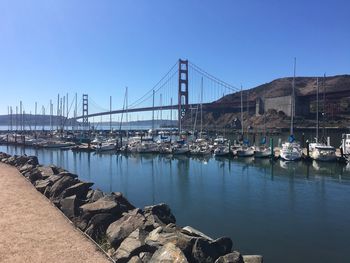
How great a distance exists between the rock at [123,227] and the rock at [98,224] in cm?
34

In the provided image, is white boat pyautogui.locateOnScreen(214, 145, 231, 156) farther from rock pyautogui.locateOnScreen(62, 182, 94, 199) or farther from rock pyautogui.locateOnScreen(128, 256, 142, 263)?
rock pyautogui.locateOnScreen(128, 256, 142, 263)

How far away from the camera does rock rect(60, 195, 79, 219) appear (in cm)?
1354

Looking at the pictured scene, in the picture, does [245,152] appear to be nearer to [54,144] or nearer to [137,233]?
[54,144]

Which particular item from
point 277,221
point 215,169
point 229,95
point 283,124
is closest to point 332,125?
point 283,124

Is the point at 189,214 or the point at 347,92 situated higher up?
the point at 347,92

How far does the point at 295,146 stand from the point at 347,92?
251ft

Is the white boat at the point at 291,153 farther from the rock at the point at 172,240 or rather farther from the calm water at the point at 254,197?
the rock at the point at 172,240

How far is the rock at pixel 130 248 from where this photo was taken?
938 centimetres

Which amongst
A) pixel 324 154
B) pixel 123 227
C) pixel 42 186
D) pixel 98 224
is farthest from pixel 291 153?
pixel 123 227

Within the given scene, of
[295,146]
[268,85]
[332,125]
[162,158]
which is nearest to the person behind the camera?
[295,146]

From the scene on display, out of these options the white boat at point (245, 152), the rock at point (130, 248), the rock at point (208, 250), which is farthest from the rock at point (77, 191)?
the white boat at point (245, 152)

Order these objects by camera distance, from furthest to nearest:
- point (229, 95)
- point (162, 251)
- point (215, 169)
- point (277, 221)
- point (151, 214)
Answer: point (229, 95)
point (215, 169)
point (277, 221)
point (151, 214)
point (162, 251)

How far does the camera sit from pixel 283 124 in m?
103

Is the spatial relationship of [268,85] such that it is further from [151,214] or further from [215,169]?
[151,214]
